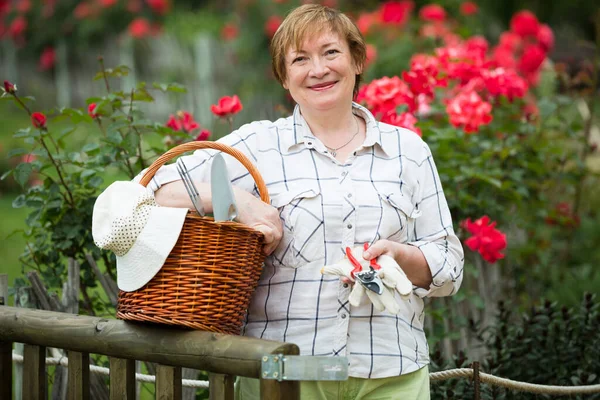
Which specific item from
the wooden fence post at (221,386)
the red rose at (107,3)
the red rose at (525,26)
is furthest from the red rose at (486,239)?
the red rose at (107,3)

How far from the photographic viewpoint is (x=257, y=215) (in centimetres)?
192

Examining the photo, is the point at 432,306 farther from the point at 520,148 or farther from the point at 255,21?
the point at 255,21

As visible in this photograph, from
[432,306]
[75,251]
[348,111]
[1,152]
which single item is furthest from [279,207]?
[1,152]

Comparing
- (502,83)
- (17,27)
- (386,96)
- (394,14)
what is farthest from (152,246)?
(17,27)

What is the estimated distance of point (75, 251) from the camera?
293cm

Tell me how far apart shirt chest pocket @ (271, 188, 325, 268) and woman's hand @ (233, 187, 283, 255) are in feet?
0.18

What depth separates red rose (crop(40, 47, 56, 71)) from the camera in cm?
1143

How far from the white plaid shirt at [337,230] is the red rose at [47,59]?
1001cm

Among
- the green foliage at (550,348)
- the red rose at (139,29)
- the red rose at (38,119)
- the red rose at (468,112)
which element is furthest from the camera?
the red rose at (139,29)

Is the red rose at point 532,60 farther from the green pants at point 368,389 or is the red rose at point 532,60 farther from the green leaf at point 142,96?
the green pants at point 368,389

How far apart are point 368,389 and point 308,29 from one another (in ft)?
2.85

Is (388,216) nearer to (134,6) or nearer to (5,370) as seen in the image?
(5,370)

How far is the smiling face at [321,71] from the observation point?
205 centimetres

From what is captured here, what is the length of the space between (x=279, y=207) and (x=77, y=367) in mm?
659
